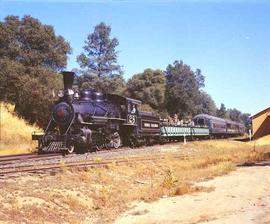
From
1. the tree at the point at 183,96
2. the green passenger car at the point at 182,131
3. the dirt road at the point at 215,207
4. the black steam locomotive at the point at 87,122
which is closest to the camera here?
the dirt road at the point at 215,207

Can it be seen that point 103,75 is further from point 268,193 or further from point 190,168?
point 268,193

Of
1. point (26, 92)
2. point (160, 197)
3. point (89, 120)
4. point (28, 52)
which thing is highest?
point (28, 52)

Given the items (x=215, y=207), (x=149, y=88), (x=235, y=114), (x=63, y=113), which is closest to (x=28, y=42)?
(x=63, y=113)

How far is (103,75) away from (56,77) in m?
19.1

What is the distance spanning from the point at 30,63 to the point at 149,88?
38.7 metres

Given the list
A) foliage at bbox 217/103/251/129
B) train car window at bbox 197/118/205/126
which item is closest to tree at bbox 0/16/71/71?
train car window at bbox 197/118/205/126

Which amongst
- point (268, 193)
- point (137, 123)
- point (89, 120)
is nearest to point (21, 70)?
point (137, 123)

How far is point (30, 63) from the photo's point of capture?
1652 inches

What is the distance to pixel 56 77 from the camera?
40969 millimetres

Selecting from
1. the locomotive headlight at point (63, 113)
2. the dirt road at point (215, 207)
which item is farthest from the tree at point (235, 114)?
the dirt road at point (215, 207)

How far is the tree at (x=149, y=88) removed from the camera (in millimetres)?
77750

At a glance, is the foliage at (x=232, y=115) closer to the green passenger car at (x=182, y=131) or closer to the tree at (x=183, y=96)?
the tree at (x=183, y=96)

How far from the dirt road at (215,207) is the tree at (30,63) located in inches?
940

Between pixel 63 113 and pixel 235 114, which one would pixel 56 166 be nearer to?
pixel 63 113
